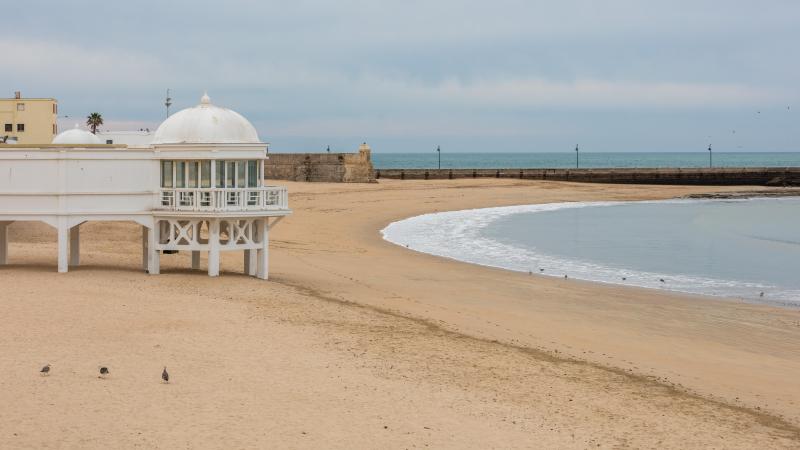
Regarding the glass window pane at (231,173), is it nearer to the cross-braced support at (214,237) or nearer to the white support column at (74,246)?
the cross-braced support at (214,237)

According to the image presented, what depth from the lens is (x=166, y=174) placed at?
23062 mm

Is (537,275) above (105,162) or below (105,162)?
below

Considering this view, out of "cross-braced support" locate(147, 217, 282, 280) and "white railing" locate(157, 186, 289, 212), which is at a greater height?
"white railing" locate(157, 186, 289, 212)

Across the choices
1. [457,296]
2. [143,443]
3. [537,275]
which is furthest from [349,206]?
[143,443]

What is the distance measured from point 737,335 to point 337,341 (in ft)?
26.8

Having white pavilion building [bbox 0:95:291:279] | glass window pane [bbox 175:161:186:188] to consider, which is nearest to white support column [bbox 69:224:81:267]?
white pavilion building [bbox 0:95:291:279]

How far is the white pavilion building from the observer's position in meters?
22.4

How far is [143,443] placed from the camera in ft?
34.9

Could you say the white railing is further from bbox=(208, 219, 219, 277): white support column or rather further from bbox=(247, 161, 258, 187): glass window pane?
bbox=(208, 219, 219, 277): white support column

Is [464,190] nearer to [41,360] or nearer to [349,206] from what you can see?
[349,206]

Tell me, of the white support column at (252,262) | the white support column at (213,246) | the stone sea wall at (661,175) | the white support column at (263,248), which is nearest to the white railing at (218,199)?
the white support column at (213,246)

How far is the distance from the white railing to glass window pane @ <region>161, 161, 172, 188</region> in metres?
0.23

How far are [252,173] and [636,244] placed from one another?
806 inches

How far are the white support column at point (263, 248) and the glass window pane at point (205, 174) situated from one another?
1.52m
